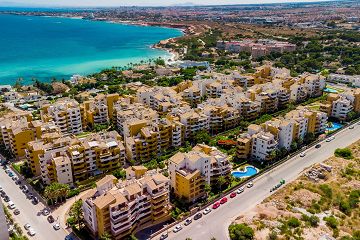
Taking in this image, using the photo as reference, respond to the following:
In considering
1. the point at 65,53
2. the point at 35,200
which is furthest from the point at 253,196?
the point at 65,53

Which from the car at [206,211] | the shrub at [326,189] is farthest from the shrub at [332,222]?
the car at [206,211]

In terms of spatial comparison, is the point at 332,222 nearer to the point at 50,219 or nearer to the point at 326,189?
the point at 326,189

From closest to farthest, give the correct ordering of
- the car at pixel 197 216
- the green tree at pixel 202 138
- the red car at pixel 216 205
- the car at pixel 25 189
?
the car at pixel 197 216
the red car at pixel 216 205
the car at pixel 25 189
the green tree at pixel 202 138

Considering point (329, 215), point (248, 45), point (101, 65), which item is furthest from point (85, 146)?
point (248, 45)

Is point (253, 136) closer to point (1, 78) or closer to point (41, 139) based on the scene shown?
point (41, 139)

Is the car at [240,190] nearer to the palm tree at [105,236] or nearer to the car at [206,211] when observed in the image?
the car at [206,211]

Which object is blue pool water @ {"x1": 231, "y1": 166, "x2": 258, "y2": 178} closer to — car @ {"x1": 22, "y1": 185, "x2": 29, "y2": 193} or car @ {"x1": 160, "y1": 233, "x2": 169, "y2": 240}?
car @ {"x1": 160, "y1": 233, "x2": 169, "y2": 240}

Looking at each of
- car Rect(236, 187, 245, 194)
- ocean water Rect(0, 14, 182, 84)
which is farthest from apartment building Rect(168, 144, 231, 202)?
ocean water Rect(0, 14, 182, 84)
